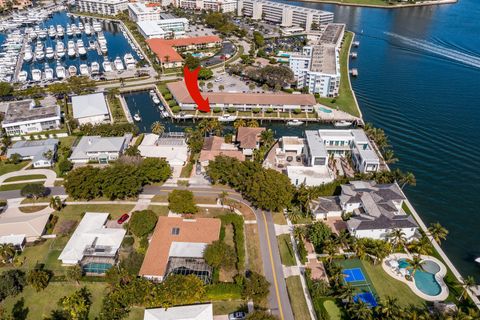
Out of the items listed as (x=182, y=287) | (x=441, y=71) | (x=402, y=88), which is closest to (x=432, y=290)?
(x=182, y=287)

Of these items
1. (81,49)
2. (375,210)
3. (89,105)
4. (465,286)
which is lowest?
(465,286)

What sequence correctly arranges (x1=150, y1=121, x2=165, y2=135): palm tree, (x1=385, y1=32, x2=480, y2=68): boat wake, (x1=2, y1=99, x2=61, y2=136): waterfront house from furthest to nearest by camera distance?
(x1=385, y1=32, x2=480, y2=68): boat wake → (x1=2, y1=99, x2=61, y2=136): waterfront house → (x1=150, y1=121, x2=165, y2=135): palm tree

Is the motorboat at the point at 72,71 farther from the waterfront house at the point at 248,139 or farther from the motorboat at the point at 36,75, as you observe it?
the waterfront house at the point at 248,139

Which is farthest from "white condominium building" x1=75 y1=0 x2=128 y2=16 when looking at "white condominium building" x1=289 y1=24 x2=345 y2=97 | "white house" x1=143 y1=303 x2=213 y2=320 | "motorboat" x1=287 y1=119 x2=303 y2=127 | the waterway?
"white house" x1=143 y1=303 x2=213 y2=320

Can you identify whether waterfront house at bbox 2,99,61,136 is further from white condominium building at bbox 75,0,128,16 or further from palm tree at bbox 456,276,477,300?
white condominium building at bbox 75,0,128,16

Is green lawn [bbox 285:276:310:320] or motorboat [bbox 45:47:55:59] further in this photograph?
motorboat [bbox 45:47:55:59]

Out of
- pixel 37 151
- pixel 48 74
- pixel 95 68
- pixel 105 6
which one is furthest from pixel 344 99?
pixel 105 6

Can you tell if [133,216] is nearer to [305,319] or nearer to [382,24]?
[305,319]

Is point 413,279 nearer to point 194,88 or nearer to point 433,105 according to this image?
point 433,105

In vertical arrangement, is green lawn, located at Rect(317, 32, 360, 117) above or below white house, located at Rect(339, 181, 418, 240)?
above
